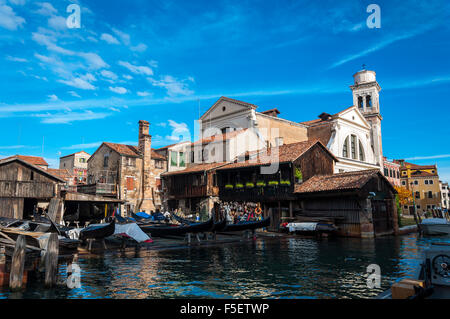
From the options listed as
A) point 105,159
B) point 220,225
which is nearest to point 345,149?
point 220,225

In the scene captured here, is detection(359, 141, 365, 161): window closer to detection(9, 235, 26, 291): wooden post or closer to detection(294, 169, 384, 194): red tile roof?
detection(294, 169, 384, 194): red tile roof

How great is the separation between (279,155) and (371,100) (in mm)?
30623

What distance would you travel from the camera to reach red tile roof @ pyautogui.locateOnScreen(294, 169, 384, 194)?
23.0m

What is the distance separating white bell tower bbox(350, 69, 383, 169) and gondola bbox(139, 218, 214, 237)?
3613 centimetres

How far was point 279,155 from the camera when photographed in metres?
28.3

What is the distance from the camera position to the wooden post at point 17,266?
9.19 metres

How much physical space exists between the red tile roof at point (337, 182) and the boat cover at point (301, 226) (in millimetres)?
2633

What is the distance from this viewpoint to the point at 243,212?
1126 inches

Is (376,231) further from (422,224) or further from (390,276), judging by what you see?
(390,276)

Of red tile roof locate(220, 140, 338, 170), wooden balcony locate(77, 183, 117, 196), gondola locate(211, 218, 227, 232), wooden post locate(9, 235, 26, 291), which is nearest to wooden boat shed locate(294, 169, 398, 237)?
red tile roof locate(220, 140, 338, 170)

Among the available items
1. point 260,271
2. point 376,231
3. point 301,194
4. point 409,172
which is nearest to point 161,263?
point 260,271

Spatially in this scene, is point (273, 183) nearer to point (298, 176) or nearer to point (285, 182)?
point (285, 182)

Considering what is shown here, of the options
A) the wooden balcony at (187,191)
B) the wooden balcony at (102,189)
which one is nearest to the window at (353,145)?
the wooden balcony at (187,191)
